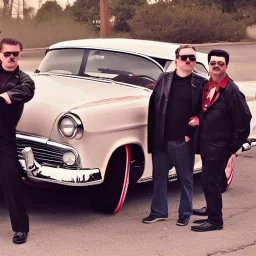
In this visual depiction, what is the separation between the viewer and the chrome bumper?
5.54 meters

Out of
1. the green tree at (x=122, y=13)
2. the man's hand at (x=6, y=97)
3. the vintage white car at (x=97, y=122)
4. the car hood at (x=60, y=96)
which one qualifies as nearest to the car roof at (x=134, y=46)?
the vintage white car at (x=97, y=122)

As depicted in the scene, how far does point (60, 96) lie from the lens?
6.08 m

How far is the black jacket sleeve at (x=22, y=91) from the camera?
512 centimetres

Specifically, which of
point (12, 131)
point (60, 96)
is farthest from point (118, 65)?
point (12, 131)

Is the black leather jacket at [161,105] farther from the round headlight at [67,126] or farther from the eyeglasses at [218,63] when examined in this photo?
the round headlight at [67,126]

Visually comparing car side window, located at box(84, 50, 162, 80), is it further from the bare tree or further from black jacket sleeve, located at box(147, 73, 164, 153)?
the bare tree

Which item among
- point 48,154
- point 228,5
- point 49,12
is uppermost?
point 48,154

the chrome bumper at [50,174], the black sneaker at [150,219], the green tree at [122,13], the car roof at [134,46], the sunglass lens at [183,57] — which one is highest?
the sunglass lens at [183,57]

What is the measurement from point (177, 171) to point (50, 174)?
1109 millimetres

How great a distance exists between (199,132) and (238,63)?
2266 centimetres

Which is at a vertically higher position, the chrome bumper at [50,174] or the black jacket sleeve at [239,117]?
the black jacket sleeve at [239,117]

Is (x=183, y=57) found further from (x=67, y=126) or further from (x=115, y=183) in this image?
(x=115, y=183)

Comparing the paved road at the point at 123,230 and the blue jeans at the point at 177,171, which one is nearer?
the paved road at the point at 123,230

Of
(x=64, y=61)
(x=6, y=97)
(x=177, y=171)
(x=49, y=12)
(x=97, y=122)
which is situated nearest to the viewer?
(x=6, y=97)
